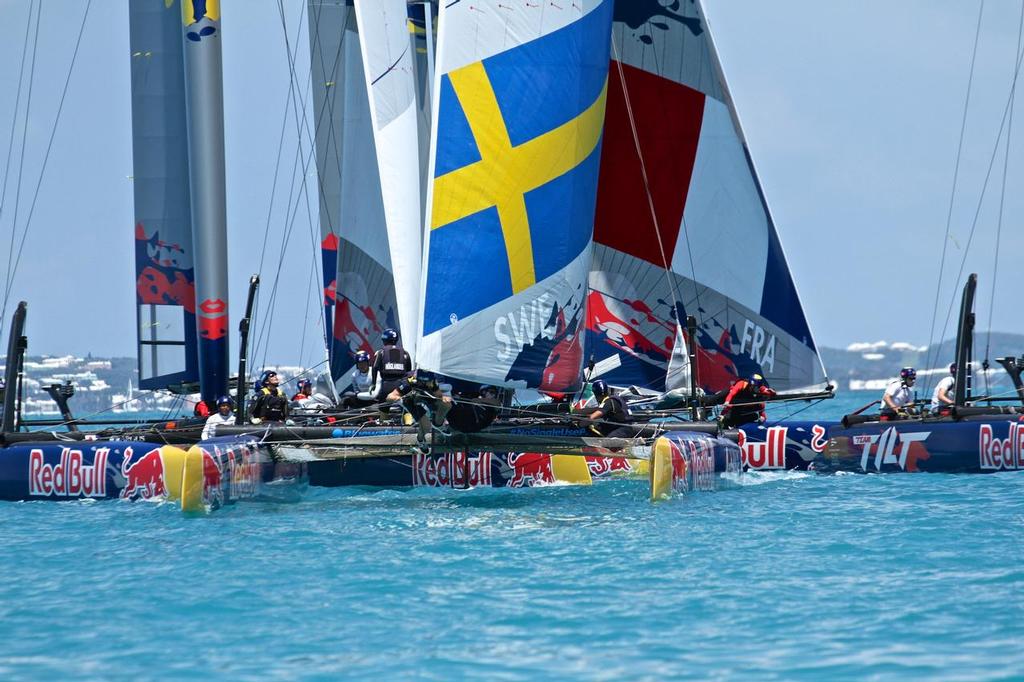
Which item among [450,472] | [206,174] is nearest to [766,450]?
[450,472]

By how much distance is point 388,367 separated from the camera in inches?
574

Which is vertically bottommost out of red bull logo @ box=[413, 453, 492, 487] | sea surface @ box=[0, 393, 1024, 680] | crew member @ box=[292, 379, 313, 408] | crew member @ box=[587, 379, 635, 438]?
sea surface @ box=[0, 393, 1024, 680]

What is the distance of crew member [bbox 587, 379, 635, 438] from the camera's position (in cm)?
1405

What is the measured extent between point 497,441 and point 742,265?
6195 mm

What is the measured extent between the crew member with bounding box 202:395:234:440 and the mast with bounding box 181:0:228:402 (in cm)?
91

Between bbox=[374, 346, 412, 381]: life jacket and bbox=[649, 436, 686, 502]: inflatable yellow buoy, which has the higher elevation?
bbox=[374, 346, 412, 381]: life jacket

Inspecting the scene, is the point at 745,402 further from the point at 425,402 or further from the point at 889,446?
the point at 425,402

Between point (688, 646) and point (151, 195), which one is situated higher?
point (151, 195)

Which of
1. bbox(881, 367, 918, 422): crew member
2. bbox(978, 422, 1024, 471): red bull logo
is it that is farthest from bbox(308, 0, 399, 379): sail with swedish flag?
bbox(978, 422, 1024, 471): red bull logo

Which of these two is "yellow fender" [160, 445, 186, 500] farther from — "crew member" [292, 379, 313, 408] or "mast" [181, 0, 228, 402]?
"crew member" [292, 379, 313, 408]

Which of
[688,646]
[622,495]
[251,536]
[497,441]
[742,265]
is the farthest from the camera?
[742,265]

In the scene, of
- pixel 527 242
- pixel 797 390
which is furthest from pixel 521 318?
pixel 797 390

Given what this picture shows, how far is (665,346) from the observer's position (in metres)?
18.2

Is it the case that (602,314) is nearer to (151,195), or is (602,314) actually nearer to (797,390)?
(797,390)
